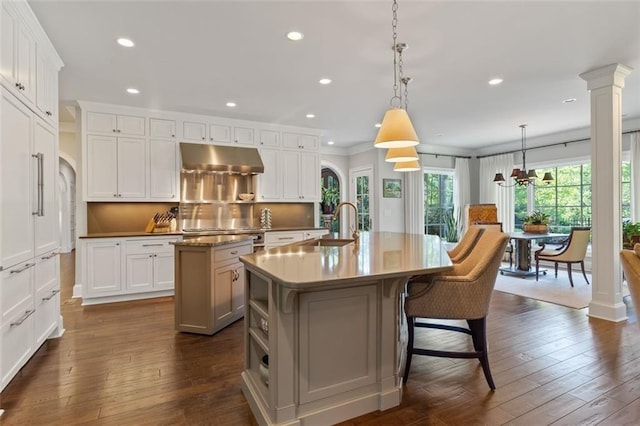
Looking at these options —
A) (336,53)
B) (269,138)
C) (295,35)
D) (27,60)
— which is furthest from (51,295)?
(269,138)

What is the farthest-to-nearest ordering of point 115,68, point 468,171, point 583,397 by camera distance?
point 468,171 → point 115,68 → point 583,397

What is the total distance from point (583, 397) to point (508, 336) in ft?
3.54

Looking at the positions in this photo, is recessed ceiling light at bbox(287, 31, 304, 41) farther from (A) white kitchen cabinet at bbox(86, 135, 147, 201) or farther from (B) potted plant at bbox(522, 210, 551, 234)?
(B) potted plant at bbox(522, 210, 551, 234)

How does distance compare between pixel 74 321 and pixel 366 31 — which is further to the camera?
pixel 74 321

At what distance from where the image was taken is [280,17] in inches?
106

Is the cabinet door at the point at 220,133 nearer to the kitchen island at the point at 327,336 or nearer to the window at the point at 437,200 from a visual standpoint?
the kitchen island at the point at 327,336

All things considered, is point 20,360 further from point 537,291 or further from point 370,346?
point 537,291

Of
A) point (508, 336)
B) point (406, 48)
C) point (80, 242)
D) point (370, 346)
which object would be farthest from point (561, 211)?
point (80, 242)

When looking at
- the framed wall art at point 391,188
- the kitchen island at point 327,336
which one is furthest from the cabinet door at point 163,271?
the framed wall art at point 391,188

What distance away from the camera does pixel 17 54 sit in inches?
98.3

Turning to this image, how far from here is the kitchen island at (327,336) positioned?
1767 mm

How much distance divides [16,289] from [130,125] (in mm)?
3099

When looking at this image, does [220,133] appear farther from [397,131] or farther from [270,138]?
[397,131]

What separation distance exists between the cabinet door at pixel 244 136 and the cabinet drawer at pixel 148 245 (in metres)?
1.87
